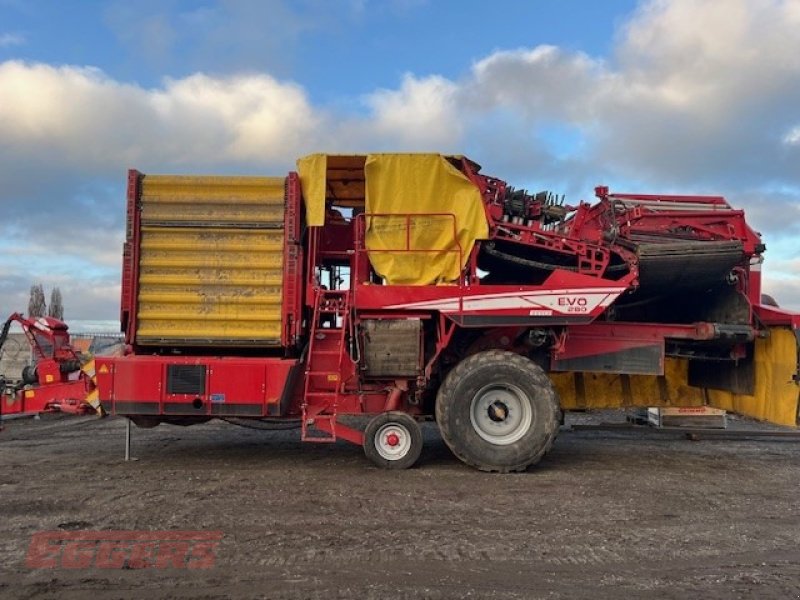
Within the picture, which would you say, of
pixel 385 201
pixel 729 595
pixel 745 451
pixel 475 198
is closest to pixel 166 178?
pixel 385 201

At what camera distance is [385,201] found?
25.4 feet

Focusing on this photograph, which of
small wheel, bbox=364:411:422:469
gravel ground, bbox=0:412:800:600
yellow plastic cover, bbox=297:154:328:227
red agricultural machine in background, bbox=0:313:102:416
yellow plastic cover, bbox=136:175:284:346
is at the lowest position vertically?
Result: gravel ground, bbox=0:412:800:600

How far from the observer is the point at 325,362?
7.83m

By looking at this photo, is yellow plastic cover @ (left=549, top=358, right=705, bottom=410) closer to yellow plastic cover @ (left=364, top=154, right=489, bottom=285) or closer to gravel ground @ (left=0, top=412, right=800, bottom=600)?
gravel ground @ (left=0, top=412, right=800, bottom=600)

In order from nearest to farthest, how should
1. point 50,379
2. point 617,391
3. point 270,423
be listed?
point 270,423 → point 617,391 → point 50,379

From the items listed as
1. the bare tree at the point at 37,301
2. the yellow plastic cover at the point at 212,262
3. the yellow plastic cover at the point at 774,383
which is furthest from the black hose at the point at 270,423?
Answer: the bare tree at the point at 37,301

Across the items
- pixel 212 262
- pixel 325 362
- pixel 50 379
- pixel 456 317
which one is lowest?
pixel 50 379

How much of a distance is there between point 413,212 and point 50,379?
6507 mm

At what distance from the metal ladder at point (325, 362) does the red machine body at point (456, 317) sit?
0.05ft

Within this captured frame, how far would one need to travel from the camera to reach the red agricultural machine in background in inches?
363

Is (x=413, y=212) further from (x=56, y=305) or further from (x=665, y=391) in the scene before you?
(x=56, y=305)

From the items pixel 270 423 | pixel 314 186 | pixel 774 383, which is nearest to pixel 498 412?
pixel 270 423

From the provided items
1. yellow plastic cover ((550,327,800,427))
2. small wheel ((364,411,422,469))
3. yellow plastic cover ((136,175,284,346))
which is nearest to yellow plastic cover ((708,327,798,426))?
yellow plastic cover ((550,327,800,427))

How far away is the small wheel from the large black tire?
13.3 inches
